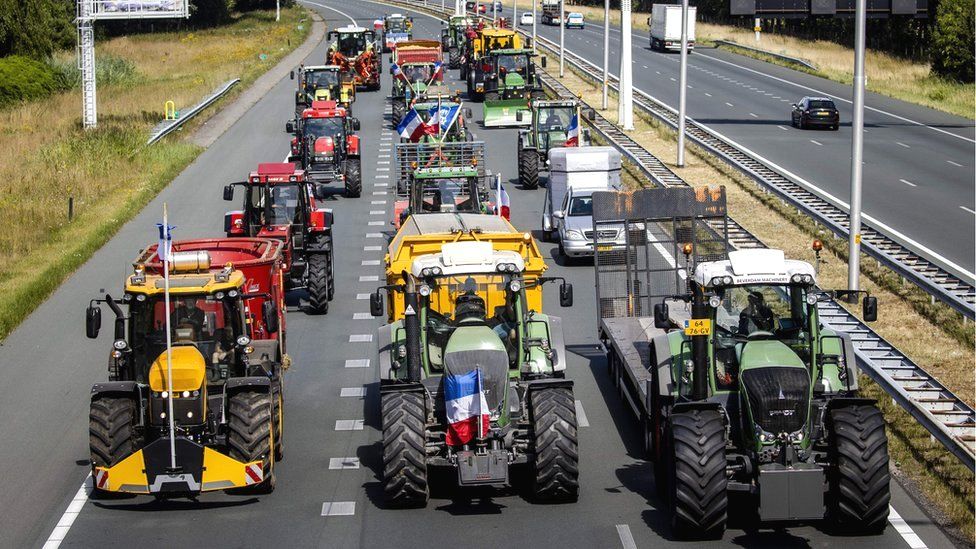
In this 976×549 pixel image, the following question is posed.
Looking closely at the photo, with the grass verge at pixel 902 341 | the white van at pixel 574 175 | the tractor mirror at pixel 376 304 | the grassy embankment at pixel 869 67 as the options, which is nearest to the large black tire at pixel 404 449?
the tractor mirror at pixel 376 304

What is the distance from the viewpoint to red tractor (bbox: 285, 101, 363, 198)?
41156 mm

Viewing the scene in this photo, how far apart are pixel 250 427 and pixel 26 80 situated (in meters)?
62.8

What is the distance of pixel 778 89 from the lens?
7412 cm

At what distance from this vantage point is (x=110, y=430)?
1579 cm

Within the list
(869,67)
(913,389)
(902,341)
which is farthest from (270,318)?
(869,67)

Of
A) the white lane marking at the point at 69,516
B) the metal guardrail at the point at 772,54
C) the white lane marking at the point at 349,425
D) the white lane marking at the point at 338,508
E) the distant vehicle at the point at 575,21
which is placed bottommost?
the white lane marking at the point at 69,516

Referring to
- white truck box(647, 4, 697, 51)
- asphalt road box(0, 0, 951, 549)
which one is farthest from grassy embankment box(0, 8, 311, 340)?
white truck box(647, 4, 697, 51)

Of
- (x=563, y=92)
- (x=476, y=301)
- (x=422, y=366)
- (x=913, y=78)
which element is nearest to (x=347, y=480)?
(x=422, y=366)

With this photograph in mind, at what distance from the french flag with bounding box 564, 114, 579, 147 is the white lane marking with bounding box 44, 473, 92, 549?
2699cm

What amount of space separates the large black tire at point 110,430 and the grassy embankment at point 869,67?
5547 centimetres

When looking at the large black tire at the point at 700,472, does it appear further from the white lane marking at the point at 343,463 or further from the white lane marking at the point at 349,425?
the white lane marking at the point at 349,425

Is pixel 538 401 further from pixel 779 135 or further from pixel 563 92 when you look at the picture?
pixel 563 92

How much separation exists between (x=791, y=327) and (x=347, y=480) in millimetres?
5897

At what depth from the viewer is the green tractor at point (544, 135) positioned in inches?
1650
